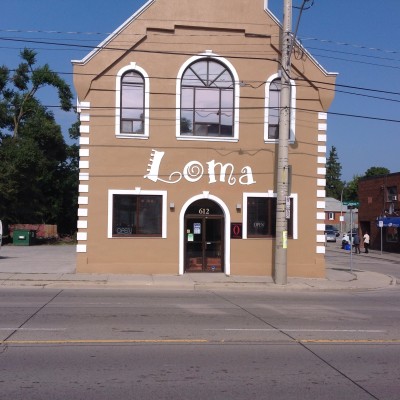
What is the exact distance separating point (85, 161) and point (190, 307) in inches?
372

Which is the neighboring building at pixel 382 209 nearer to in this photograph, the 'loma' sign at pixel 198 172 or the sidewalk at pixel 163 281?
the sidewalk at pixel 163 281

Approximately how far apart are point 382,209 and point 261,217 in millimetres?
30645

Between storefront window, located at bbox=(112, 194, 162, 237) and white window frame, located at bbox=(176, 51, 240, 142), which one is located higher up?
white window frame, located at bbox=(176, 51, 240, 142)

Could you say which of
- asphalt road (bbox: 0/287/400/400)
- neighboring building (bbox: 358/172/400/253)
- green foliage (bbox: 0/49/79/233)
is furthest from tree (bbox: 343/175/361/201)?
asphalt road (bbox: 0/287/400/400)

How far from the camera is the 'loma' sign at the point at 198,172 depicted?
21.9m

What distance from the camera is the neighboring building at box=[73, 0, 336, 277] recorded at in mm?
21656

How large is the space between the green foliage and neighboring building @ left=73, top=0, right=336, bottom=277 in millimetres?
25396

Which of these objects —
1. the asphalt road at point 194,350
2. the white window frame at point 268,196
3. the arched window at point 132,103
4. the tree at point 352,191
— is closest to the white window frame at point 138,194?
the arched window at point 132,103

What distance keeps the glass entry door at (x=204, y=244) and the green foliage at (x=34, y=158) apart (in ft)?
86.0

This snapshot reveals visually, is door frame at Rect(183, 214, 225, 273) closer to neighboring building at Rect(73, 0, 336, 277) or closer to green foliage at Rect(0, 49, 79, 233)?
neighboring building at Rect(73, 0, 336, 277)

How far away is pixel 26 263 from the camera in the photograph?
26.4 metres

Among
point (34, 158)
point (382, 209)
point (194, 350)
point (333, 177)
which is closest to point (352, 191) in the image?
point (333, 177)

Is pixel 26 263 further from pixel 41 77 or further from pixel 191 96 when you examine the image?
pixel 41 77

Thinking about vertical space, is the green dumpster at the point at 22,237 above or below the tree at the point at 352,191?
below
